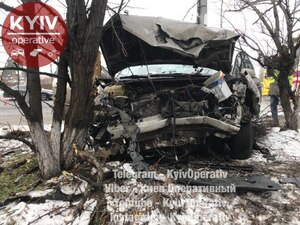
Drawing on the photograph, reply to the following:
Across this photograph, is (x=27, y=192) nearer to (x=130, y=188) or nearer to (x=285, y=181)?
(x=130, y=188)

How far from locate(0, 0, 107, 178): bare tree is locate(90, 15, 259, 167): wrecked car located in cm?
41

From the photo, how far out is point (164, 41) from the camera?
13.5 feet

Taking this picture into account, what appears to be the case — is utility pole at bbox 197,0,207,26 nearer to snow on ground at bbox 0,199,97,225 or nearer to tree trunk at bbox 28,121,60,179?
tree trunk at bbox 28,121,60,179

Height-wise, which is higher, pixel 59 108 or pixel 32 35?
pixel 32 35

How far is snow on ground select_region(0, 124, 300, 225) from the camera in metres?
2.73

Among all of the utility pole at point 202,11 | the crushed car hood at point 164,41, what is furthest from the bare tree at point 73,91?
the utility pole at point 202,11

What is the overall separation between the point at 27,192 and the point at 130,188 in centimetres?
111

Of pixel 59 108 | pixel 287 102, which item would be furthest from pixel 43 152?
pixel 287 102

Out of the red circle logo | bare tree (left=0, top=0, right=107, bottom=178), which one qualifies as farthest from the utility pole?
the red circle logo

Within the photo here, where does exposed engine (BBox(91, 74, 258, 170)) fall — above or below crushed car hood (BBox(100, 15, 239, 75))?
below

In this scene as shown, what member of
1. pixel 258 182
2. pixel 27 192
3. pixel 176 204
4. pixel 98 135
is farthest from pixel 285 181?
pixel 27 192

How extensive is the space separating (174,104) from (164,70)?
1397 mm

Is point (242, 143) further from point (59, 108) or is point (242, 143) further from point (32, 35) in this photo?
point (32, 35)

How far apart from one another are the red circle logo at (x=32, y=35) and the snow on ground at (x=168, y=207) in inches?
58.7
